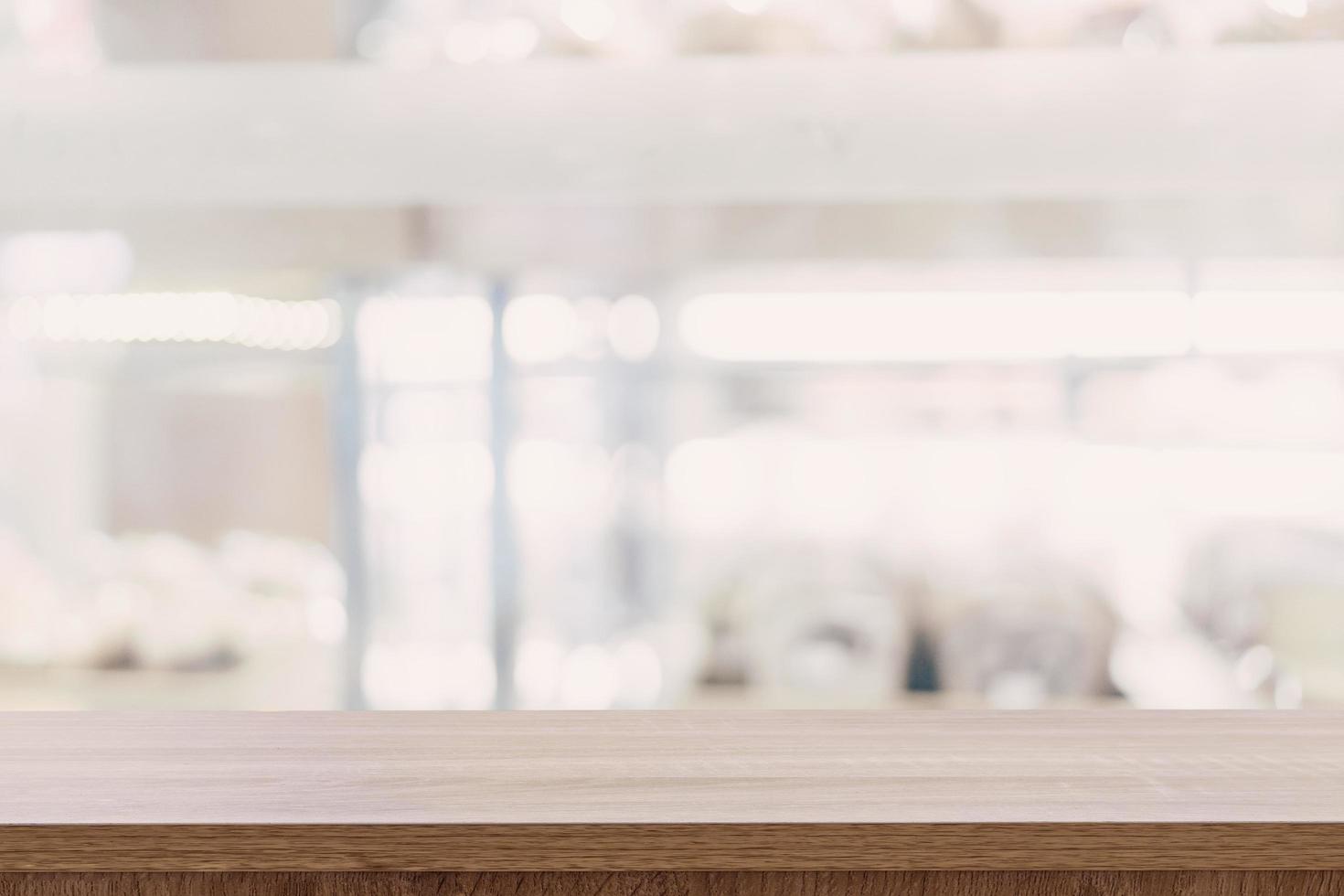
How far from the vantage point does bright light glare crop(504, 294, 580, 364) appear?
0.96m

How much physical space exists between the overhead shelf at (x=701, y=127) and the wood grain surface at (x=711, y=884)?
0.52 m

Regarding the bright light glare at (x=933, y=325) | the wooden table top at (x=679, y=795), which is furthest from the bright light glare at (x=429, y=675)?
the wooden table top at (x=679, y=795)

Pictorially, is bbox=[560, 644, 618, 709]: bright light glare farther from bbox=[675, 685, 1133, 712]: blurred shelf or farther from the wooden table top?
the wooden table top

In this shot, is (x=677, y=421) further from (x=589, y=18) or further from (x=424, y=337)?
(x=589, y=18)

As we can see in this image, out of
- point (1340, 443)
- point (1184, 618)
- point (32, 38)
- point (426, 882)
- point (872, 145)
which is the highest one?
point (32, 38)

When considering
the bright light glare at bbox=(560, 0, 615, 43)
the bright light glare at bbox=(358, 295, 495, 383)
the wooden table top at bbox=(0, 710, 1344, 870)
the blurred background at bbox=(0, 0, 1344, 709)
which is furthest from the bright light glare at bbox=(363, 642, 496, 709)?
the wooden table top at bbox=(0, 710, 1344, 870)

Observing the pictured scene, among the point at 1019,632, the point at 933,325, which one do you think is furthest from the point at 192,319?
the point at 1019,632

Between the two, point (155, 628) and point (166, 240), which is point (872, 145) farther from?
point (155, 628)

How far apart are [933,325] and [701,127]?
300mm

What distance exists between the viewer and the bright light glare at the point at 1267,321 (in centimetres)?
91

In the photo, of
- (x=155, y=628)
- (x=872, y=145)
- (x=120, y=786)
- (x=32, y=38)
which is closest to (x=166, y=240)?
(x=32, y=38)

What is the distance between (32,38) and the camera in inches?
34.7

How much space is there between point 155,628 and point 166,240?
353 millimetres

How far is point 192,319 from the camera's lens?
38.7 inches
